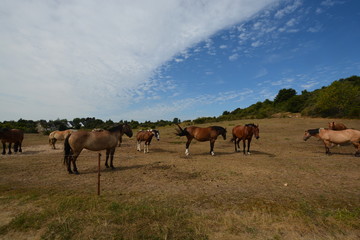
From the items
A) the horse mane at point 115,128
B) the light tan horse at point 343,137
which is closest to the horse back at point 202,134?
the horse mane at point 115,128

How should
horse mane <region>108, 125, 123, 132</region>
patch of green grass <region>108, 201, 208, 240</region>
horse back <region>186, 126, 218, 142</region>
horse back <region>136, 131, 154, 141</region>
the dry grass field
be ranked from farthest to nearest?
1. horse back <region>136, 131, 154, 141</region>
2. horse back <region>186, 126, 218, 142</region>
3. horse mane <region>108, 125, 123, 132</region>
4. the dry grass field
5. patch of green grass <region>108, 201, 208, 240</region>

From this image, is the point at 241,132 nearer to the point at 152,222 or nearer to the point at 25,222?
the point at 152,222

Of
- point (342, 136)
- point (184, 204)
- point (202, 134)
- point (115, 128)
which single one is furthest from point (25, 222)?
point (342, 136)

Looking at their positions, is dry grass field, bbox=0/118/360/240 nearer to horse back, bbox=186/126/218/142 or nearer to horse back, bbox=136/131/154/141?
horse back, bbox=186/126/218/142

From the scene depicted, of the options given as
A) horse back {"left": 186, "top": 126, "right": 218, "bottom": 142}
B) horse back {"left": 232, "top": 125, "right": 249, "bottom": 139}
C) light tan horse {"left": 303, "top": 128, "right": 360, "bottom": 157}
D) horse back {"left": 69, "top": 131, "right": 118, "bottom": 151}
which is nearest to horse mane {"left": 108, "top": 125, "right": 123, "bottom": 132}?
horse back {"left": 69, "top": 131, "right": 118, "bottom": 151}

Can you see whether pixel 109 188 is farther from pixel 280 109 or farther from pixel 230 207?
pixel 280 109

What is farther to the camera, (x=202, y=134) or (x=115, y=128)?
(x=202, y=134)

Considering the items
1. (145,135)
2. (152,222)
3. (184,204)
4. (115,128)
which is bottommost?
(184,204)

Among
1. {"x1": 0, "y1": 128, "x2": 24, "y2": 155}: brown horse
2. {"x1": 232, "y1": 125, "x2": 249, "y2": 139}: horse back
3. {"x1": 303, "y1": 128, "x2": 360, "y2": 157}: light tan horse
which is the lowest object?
{"x1": 303, "y1": 128, "x2": 360, "y2": 157}: light tan horse

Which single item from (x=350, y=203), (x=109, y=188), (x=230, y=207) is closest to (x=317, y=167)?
(x=350, y=203)

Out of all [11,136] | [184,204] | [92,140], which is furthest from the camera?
[11,136]

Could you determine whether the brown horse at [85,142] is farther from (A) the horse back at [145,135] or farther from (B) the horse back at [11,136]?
(B) the horse back at [11,136]

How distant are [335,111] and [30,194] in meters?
47.5

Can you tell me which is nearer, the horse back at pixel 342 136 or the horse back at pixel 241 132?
the horse back at pixel 342 136
